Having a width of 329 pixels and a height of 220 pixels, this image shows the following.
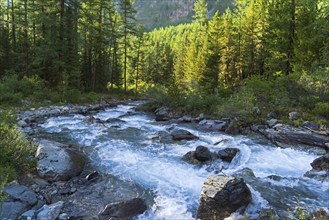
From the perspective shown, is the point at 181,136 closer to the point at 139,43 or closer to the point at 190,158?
the point at 190,158

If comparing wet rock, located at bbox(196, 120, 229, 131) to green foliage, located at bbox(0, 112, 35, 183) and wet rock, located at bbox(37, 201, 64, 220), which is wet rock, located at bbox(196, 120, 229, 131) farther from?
wet rock, located at bbox(37, 201, 64, 220)

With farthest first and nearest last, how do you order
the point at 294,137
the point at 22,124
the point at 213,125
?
the point at 213,125 → the point at 22,124 → the point at 294,137

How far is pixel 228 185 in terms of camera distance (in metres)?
7.09

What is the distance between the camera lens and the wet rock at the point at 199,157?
1064 cm

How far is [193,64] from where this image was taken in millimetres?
36781

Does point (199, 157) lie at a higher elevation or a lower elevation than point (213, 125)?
lower

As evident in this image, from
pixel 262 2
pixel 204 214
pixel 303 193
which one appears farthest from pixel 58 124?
pixel 262 2

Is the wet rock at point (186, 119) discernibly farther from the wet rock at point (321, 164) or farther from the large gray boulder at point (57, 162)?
the large gray boulder at point (57, 162)

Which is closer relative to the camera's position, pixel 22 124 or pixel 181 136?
pixel 181 136

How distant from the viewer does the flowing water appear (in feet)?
24.8

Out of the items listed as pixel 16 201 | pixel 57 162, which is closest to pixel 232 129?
pixel 57 162

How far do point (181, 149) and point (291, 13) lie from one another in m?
17.9

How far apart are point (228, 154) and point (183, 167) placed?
2112 mm

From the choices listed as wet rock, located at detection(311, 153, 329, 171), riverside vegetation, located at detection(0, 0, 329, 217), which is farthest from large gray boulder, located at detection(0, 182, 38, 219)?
wet rock, located at detection(311, 153, 329, 171)
